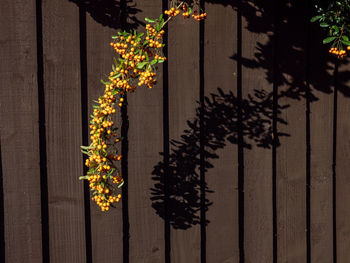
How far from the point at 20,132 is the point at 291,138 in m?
1.60

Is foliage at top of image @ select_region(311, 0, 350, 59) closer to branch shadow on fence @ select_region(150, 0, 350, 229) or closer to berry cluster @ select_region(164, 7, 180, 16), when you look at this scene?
branch shadow on fence @ select_region(150, 0, 350, 229)

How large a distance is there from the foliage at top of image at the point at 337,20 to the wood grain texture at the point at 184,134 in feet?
2.37

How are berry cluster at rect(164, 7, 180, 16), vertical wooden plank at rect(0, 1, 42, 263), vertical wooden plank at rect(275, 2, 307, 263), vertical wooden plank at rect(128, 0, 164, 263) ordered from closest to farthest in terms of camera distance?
berry cluster at rect(164, 7, 180, 16) < vertical wooden plank at rect(0, 1, 42, 263) < vertical wooden plank at rect(128, 0, 164, 263) < vertical wooden plank at rect(275, 2, 307, 263)

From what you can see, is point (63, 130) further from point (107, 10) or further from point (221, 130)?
point (221, 130)

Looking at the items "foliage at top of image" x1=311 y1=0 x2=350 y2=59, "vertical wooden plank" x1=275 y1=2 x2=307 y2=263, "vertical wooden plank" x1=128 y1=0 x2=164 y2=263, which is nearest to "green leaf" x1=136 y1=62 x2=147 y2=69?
"vertical wooden plank" x1=128 y1=0 x2=164 y2=263

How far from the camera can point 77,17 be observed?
2.36 m

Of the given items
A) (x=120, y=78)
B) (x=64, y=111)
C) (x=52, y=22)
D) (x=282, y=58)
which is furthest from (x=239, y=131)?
(x=52, y=22)

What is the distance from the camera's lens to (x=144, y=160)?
247 cm

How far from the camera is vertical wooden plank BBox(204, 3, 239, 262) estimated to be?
8.15ft

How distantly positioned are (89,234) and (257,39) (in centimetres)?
153

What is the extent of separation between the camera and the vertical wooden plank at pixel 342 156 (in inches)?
104

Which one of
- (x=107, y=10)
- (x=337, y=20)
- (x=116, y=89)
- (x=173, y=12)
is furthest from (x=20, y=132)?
(x=337, y=20)

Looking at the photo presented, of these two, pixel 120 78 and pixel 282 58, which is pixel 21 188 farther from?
pixel 282 58

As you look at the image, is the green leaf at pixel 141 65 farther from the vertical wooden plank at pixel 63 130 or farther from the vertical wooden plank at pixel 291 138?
the vertical wooden plank at pixel 291 138
